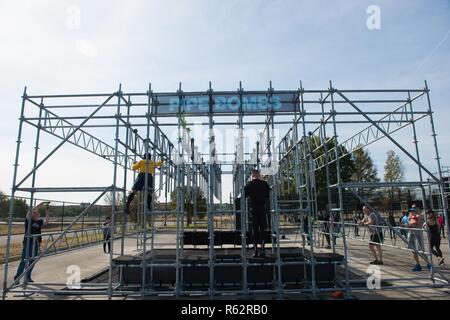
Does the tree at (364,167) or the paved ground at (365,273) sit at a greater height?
the tree at (364,167)

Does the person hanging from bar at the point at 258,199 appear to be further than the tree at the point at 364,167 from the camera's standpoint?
A: No

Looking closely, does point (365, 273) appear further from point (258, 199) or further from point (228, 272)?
point (258, 199)

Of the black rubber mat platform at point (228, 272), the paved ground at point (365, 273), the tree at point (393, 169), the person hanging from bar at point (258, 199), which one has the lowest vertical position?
the paved ground at point (365, 273)

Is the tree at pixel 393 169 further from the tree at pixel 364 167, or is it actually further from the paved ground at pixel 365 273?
the paved ground at pixel 365 273

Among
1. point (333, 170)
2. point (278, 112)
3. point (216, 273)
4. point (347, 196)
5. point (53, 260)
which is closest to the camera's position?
point (216, 273)

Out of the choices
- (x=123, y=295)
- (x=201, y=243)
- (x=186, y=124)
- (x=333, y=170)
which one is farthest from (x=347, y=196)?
(x=123, y=295)

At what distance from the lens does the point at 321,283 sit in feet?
24.2

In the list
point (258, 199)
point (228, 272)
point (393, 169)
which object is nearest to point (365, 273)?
point (228, 272)

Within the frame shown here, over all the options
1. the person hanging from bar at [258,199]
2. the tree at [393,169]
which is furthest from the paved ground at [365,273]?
the tree at [393,169]

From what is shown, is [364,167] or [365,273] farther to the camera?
[364,167]
